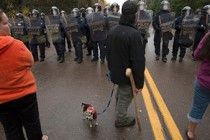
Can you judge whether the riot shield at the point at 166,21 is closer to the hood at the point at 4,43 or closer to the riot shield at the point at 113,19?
the riot shield at the point at 113,19

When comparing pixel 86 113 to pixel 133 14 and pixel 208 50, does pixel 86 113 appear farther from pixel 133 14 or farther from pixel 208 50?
pixel 208 50

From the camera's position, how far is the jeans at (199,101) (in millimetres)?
3229

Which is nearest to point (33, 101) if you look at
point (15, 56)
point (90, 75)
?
point (15, 56)

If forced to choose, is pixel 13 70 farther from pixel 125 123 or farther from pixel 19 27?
pixel 19 27

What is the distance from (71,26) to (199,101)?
21.1ft

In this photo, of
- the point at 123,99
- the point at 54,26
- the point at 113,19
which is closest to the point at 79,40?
the point at 54,26

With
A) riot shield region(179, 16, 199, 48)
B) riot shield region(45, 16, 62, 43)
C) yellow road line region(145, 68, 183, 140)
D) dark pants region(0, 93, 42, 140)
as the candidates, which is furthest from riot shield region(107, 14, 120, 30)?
dark pants region(0, 93, 42, 140)

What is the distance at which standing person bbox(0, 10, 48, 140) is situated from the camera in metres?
2.50

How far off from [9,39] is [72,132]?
6.96 feet

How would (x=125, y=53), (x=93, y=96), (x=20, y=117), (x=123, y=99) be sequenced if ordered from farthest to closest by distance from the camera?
(x=93, y=96), (x=123, y=99), (x=125, y=53), (x=20, y=117)

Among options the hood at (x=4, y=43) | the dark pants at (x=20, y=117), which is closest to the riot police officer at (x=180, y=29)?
the dark pants at (x=20, y=117)

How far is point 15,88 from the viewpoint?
265cm

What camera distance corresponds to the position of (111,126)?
415 centimetres

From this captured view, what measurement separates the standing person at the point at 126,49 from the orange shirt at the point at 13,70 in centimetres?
132
